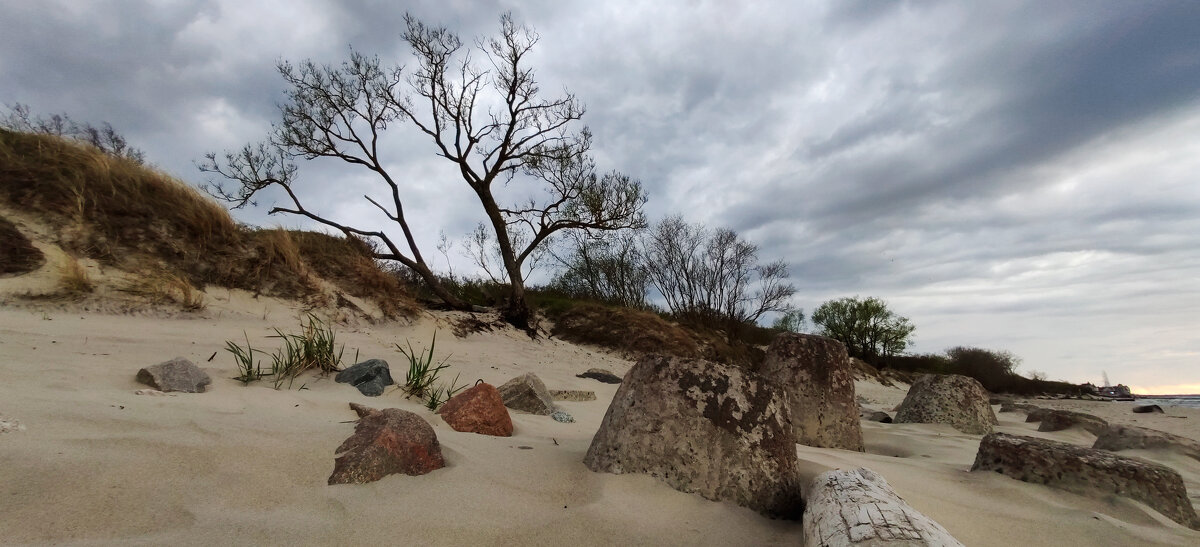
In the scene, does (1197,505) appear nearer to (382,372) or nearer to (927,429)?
(927,429)

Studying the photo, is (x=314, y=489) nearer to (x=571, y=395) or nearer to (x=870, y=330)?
(x=571, y=395)

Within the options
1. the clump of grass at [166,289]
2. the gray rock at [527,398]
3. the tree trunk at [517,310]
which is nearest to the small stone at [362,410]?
the gray rock at [527,398]

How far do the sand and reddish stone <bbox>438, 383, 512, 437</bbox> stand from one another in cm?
11

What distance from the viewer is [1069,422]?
20.8 ft

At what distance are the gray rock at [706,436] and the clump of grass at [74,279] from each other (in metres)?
6.26

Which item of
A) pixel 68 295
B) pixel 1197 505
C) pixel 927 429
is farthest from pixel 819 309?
pixel 68 295

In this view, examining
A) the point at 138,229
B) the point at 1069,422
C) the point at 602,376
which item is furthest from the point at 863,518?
the point at 138,229

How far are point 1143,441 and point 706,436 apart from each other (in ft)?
16.1

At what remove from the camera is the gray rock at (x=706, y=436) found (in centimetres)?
223

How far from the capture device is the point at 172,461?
1933 mm

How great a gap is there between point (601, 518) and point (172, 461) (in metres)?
1.58

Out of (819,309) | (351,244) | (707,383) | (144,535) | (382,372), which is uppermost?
(819,309)

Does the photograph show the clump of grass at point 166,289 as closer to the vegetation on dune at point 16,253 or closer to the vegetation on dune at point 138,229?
the vegetation on dune at point 138,229

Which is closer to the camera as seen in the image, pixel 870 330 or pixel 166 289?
pixel 166 289
